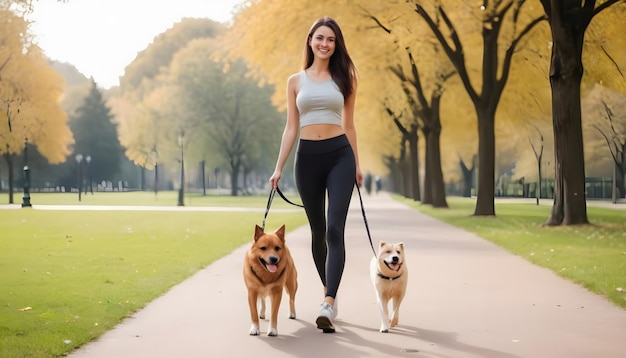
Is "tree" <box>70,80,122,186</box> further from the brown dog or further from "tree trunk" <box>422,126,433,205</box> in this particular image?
the brown dog

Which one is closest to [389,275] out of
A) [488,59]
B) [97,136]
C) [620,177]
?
[488,59]

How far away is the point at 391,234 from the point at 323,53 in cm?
1311

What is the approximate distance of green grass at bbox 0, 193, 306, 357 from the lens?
694 cm

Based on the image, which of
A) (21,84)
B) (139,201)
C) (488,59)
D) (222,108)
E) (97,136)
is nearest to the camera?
(21,84)

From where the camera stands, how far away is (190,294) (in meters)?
9.37

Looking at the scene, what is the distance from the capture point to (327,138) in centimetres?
688

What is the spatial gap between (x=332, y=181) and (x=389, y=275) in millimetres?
867

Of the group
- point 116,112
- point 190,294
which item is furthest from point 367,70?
point 116,112

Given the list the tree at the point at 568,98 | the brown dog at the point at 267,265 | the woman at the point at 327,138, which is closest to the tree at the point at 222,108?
the tree at the point at 568,98

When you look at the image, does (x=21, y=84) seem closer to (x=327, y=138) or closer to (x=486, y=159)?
(x=486, y=159)

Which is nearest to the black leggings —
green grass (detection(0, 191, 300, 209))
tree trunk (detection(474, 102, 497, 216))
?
tree trunk (detection(474, 102, 497, 216))

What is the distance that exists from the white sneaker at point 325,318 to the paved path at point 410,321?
0.07 metres

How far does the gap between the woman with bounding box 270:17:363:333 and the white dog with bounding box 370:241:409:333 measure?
1.13ft

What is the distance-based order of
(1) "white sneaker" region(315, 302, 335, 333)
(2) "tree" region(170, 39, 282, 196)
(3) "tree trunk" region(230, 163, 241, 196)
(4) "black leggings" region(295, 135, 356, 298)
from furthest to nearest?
(3) "tree trunk" region(230, 163, 241, 196)
(2) "tree" region(170, 39, 282, 196)
(4) "black leggings" region(295, 135, 356, 298)
(1) "white sneaker" region(315, 302, 335, 333)
